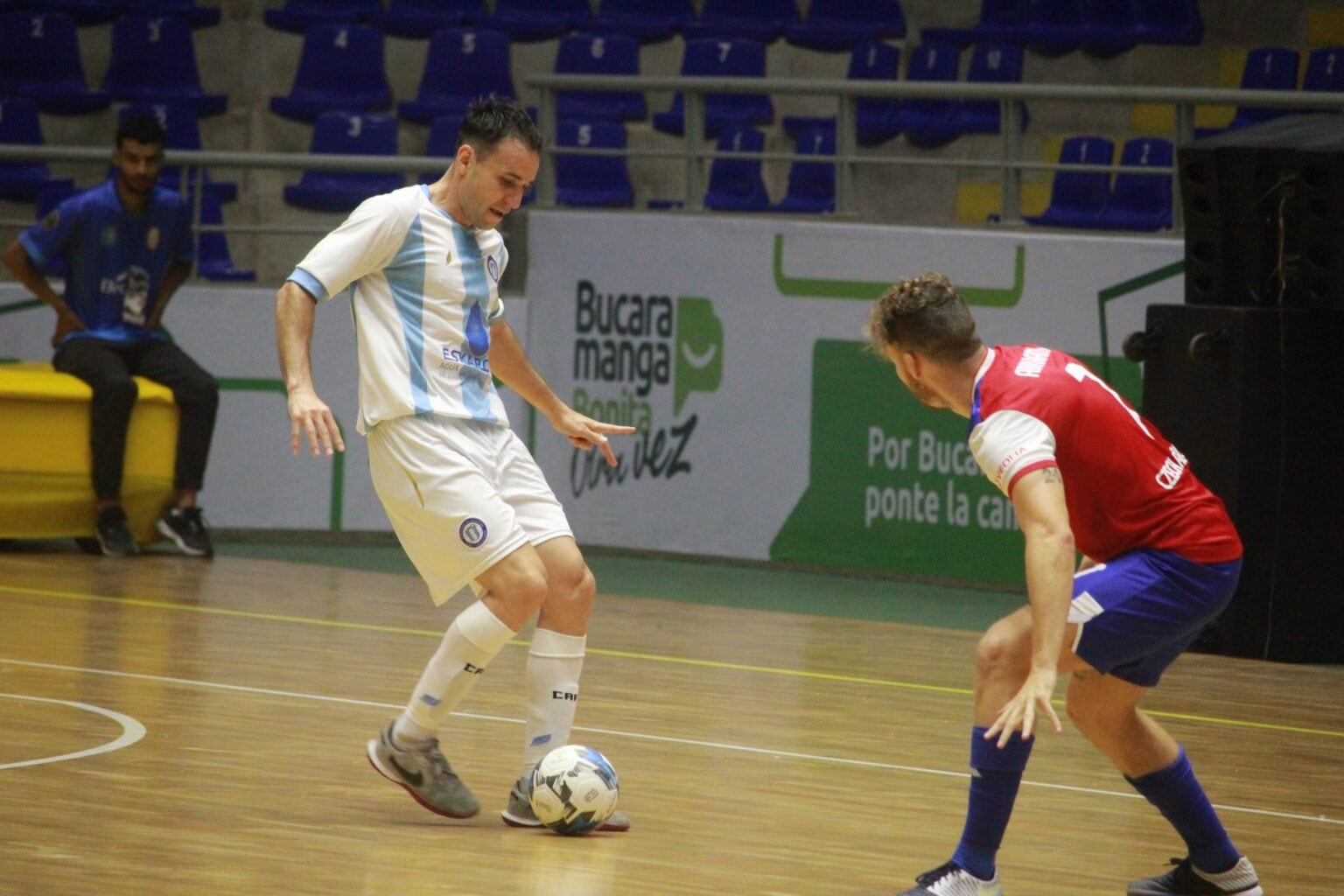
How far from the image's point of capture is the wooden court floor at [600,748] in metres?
5.02

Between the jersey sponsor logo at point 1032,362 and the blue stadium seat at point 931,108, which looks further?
the blue stadium seat at point 931,108

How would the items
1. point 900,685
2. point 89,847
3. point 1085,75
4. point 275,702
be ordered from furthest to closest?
point 1085,75, point 900,685, point 275,702, point 89,847

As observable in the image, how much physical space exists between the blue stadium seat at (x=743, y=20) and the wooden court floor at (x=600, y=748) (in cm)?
616

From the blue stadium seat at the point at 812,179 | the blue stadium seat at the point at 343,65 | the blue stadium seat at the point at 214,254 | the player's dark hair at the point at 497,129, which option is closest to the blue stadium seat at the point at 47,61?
the blue stadium seat at the point at 343,65

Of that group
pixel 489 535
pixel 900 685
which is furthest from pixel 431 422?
pixel 900 685

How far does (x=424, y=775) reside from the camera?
5.43 metres

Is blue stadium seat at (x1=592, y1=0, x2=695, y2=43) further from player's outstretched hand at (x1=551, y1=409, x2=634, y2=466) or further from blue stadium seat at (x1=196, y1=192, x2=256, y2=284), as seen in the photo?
player's outstretched hand at (x1=551, y1=409, x2=634, y2=466)

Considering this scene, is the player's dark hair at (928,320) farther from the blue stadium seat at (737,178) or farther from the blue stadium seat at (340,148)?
the blue stadium seat at (340,148)

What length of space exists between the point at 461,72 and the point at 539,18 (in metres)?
0.77

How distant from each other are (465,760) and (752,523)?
5.38 m

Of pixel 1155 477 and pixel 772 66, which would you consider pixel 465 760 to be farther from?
pixel 772 66

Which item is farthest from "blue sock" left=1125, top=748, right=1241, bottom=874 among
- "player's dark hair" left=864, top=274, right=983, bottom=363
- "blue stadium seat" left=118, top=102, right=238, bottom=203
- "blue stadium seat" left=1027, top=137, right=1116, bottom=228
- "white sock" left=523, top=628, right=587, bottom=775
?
"blue stadium seat" left=118, top=102, right=238, bottom=203

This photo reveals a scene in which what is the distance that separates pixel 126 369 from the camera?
36.1 feet

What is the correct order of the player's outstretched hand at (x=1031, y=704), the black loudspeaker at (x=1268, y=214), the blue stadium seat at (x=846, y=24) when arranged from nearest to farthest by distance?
the player's outstretched hand at (x=1031, y=704)
the black loudspeaker at (x=1268, y=214)
the blue stadium seat at (x=846, y=24)
